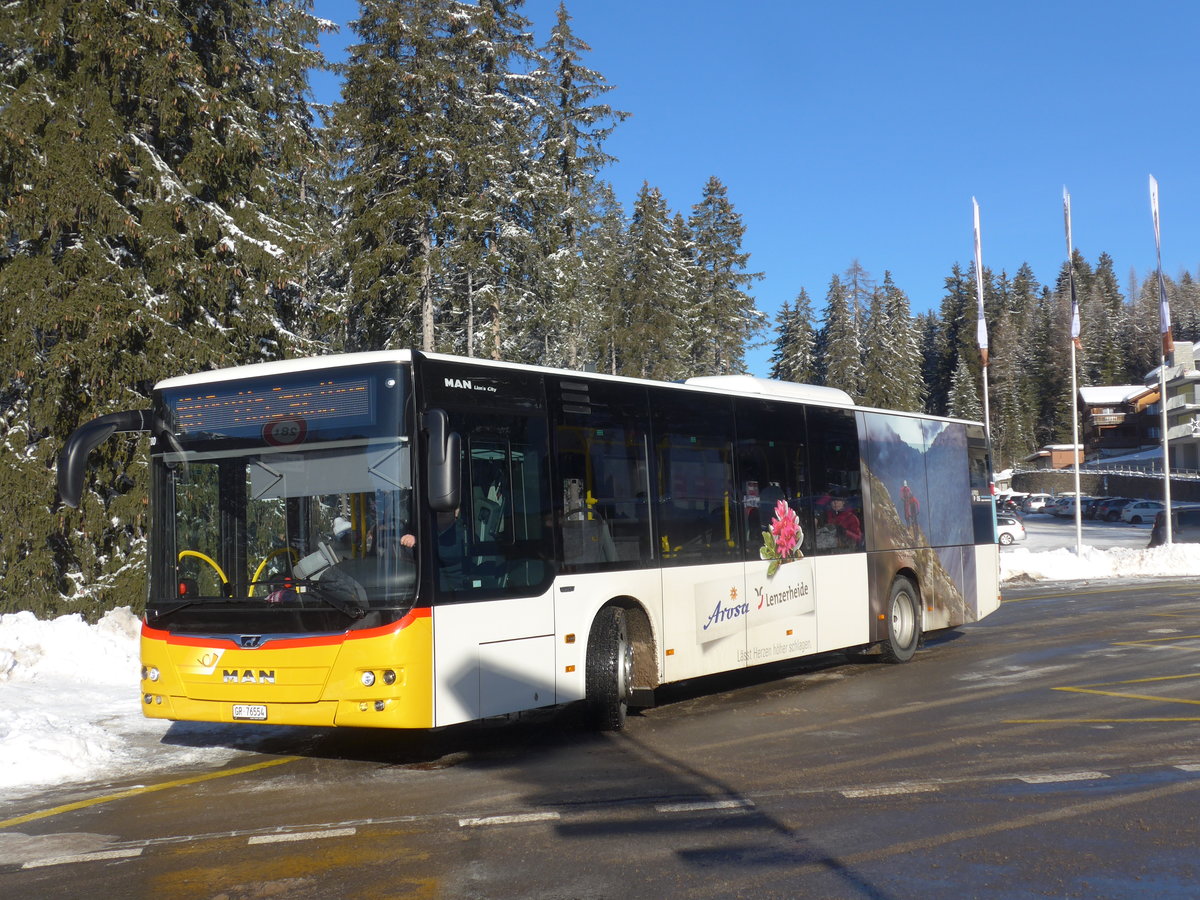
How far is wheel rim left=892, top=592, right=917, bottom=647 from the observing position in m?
15.0

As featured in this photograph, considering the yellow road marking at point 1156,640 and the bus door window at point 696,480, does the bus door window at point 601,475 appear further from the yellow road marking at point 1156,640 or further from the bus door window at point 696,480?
the yellow road marking at point 1156,640

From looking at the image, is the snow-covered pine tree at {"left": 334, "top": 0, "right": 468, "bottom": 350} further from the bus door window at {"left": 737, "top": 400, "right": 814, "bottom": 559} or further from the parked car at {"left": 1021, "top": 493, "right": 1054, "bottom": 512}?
the parked car at {"left": 1021, "top": 493, "right": 1054, "bottom": 512}

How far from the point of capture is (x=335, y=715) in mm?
8406

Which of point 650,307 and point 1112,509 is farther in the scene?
point 1112,509

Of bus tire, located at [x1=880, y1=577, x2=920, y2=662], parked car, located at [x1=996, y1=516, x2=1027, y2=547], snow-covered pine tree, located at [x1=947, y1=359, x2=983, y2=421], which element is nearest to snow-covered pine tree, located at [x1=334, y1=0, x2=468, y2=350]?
bus tire, located at [x1=880, y1=577, x2=920, y2=662]

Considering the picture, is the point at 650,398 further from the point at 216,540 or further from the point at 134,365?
the point at 134,365

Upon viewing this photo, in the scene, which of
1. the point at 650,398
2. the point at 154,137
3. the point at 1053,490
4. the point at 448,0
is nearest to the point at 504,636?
the point at 650,398

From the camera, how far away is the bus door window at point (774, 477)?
12.4m

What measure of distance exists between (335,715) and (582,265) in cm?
3475

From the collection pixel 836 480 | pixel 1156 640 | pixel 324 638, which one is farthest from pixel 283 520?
pixel 1156 640

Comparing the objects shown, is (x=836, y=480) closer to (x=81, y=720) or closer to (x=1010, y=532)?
(x=81, y=720)

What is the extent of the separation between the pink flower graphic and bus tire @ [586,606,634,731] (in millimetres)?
2579

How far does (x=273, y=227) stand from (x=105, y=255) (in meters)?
3.07

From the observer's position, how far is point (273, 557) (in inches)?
Answer: 345
